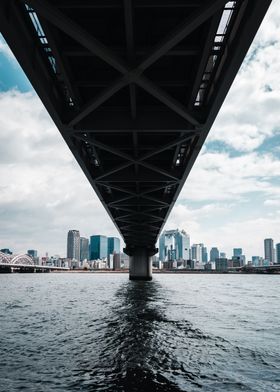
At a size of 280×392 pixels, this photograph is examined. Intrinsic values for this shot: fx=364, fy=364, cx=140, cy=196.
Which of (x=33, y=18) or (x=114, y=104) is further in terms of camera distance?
(x=114, y=104)

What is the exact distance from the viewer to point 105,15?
11.4m

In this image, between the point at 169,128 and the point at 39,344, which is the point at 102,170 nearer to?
the point at 169,128

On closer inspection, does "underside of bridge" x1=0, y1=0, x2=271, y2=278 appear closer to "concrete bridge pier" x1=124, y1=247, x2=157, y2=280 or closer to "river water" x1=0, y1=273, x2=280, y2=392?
"river water" x1=0, y1=273, x2=280, y2=392

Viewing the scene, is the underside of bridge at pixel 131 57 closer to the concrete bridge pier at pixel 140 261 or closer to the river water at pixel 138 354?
the river water at pixel 138 354

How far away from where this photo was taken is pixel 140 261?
7350cm

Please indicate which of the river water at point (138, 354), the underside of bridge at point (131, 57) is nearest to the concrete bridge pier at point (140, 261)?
the river water at point (138, 354)

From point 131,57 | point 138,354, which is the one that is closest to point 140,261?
point 138,354

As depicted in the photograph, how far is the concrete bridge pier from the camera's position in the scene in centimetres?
7288

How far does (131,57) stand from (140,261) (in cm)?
6453

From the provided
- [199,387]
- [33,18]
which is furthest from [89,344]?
[33,18]

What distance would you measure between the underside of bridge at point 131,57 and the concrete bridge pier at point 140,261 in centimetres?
5412

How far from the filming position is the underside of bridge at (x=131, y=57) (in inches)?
384

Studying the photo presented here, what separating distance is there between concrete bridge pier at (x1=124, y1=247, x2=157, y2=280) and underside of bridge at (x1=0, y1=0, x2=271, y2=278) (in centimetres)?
5412

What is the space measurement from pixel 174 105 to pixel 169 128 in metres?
2.71
